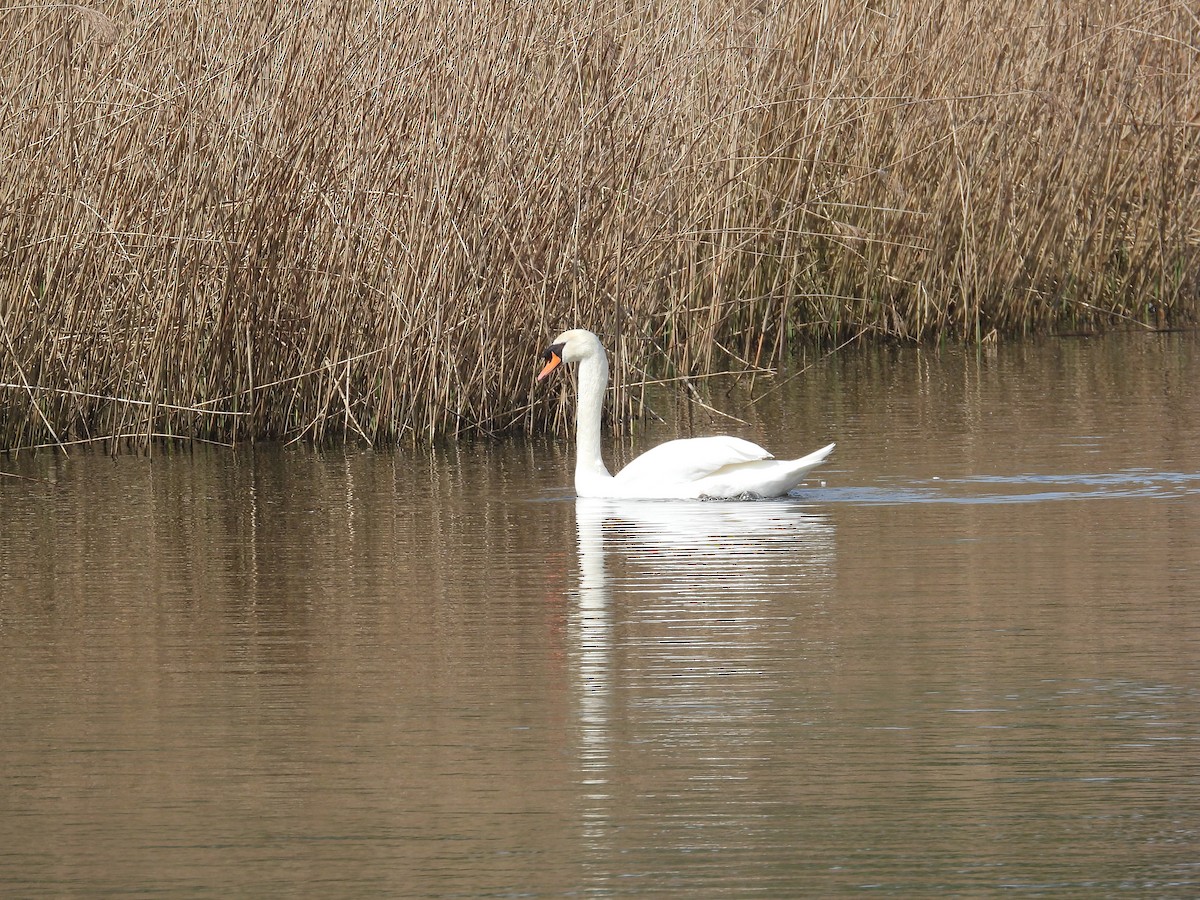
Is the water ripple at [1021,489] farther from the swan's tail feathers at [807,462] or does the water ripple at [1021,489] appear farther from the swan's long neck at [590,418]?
the swan's long neck at [590,418]

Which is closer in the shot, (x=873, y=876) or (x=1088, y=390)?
(x=873, y=876)

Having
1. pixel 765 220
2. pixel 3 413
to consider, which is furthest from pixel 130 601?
pixel 765 220

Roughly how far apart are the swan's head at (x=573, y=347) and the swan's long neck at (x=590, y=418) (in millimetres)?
20

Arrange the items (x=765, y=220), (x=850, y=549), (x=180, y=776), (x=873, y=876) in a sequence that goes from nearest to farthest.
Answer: (x=873, y=876), (x=180, y=776), (x=850, y=549), (x=765, y=220)

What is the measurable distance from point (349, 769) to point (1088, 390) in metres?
7.44

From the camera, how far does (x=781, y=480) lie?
26.4 ft

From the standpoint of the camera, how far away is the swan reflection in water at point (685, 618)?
4.41 metres

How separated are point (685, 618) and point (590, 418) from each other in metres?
3.13

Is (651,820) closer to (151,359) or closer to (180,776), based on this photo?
(180,776)

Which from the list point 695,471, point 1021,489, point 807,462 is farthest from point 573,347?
point 1021,489

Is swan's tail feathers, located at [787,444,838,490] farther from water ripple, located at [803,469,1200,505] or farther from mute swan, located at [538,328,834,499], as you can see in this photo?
water ripple, located at [803,469,1200,505]

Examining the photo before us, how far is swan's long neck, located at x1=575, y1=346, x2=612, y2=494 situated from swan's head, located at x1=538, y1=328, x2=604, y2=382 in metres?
0.02

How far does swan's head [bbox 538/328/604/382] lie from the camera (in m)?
9.12

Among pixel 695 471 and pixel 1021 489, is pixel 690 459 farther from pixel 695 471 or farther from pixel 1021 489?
pixel 1021 489
